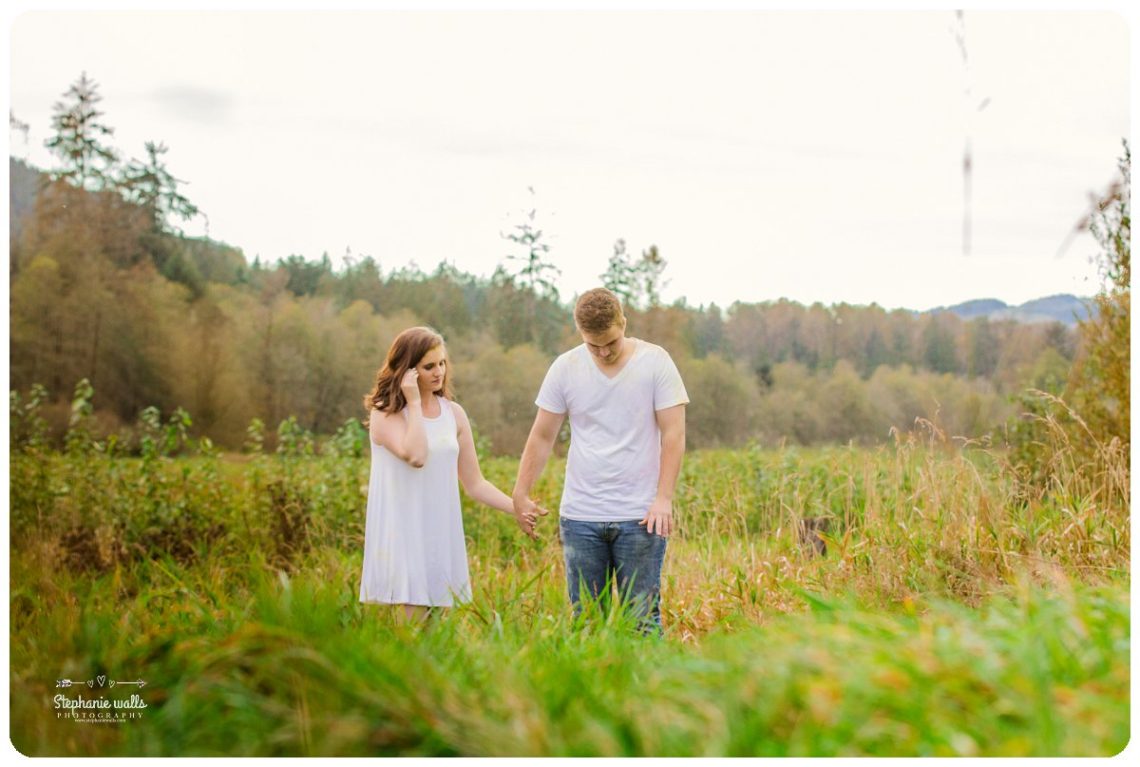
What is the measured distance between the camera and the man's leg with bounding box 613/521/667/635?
4.06 meters

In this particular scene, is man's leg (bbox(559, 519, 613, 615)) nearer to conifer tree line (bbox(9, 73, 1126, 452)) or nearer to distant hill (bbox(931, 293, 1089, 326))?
distant hill (bbox(931, 293, 1089, 326))

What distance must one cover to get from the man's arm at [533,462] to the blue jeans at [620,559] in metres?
0.16

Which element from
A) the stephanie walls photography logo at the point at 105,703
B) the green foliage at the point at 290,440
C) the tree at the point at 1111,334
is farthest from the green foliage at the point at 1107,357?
the stephanie walls photography logo at the point at 105,703

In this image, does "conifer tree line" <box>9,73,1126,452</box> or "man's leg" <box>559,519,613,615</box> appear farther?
"conifer tree line" <box>9,73,1126,452</box>

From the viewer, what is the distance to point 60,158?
911cm

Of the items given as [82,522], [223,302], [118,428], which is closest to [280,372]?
[223,302]

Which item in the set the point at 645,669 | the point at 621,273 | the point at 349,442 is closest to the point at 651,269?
the point at 621,273

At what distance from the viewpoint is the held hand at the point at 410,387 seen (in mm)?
3820

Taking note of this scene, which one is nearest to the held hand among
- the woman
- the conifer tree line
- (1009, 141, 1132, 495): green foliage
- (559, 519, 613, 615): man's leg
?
the woman

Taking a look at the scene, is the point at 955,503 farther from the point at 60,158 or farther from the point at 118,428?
the point at 118,428

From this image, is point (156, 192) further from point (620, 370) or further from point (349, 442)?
point (620, 370)

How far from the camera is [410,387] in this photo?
3.84m

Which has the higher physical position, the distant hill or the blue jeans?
the distant hill

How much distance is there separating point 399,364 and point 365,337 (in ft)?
32.5
